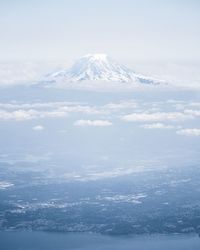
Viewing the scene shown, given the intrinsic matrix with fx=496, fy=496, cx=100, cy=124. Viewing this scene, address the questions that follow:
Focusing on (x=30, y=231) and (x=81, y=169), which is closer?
(x=30, y=231)

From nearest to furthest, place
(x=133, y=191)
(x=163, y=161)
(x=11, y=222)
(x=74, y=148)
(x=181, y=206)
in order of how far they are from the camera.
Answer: (x=11, y=222), (x=181, y=206), (x=133, y=191), (x=163, y=161), (x=74, y=148)

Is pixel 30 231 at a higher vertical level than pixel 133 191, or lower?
lower

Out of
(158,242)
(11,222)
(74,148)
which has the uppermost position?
(74,148)

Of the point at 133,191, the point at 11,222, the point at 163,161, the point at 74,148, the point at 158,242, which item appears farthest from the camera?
the point at 74,148

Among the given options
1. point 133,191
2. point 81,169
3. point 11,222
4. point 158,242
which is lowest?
point 158,242

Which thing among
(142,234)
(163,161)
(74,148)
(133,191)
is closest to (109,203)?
(133,191)

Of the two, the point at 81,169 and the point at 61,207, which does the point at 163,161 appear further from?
the point at 61,207

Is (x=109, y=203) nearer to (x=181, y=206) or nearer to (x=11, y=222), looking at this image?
(x=181, y=206)

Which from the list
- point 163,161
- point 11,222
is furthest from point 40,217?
point 163,161

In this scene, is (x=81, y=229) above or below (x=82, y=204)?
below
